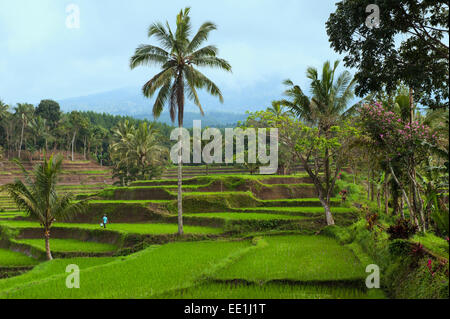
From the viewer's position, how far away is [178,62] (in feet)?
52.7

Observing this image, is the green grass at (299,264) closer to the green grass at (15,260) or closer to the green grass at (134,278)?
the green grass at (134,278)

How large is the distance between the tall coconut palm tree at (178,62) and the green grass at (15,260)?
→ 857 centimetres

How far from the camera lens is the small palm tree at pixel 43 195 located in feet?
46.4

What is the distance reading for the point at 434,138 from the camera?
12000mm

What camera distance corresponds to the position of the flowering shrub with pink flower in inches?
497

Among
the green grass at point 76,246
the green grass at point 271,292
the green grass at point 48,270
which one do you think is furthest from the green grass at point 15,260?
the green grass at point 271,292

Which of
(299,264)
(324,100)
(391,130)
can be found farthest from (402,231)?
(324,100)

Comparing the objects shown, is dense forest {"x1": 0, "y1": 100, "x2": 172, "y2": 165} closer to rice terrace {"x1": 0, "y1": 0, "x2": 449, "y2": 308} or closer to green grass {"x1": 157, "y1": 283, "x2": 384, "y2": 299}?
rice terrace {"x1": 0, "y1": 0, "x2": 449, "y2": 308}

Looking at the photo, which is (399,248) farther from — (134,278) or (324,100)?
(324,100)

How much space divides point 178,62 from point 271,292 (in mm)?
11631
